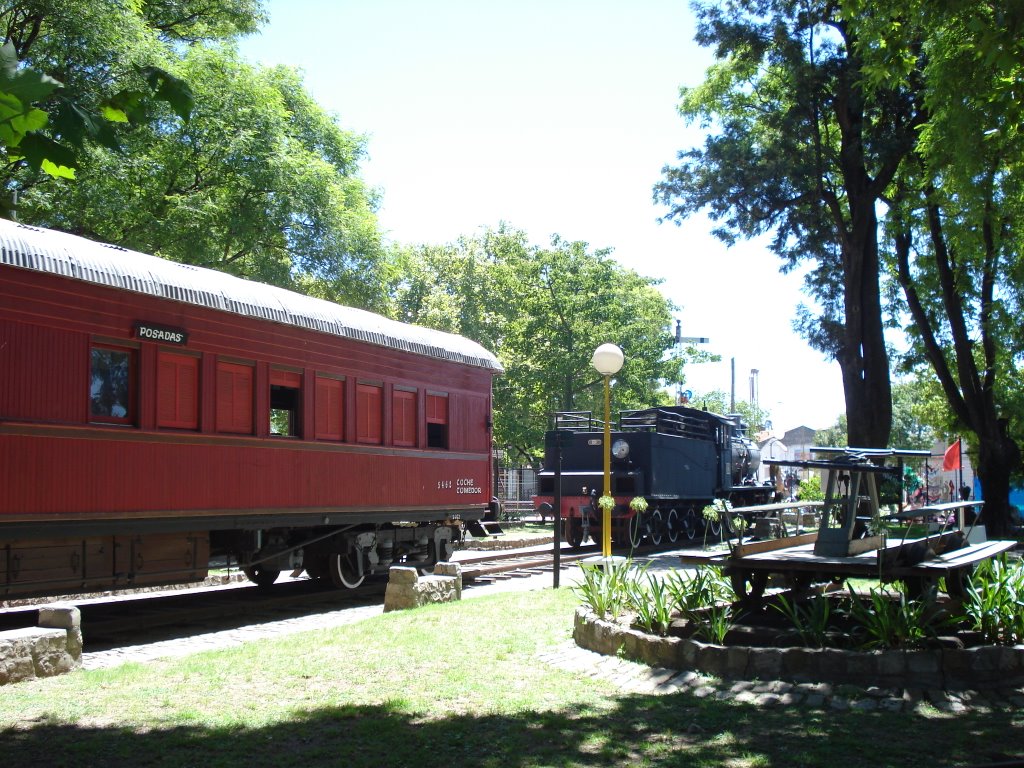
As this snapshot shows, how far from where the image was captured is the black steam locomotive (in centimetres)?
2122

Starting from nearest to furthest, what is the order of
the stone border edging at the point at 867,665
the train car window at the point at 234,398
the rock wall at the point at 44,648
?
the stone border edging at the point at 867,665 < the rock wall at the point at 44,648 < the train car window at the point at 234,398

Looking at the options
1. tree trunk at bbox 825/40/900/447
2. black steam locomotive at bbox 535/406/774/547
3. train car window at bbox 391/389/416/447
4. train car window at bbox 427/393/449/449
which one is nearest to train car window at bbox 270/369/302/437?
train car window at bbox 391/389/416/447

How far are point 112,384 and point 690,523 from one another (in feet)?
56.1

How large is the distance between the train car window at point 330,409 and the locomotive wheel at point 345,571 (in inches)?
68.7

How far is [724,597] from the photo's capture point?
8.90 meters

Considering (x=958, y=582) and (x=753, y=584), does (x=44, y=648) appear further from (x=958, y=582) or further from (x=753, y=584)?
(x=958, y=582)

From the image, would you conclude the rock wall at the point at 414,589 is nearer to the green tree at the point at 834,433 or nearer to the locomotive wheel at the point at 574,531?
the locomotive wheel at the point at 574,531

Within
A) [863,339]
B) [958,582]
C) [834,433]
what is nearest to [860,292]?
[863,339]


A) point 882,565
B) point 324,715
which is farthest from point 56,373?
point 882,565

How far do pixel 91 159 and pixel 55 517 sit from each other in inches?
352

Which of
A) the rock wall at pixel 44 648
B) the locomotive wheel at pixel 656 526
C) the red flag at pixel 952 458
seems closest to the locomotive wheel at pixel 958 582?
the rock wall at pixel 44 648

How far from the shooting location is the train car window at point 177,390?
10539 mm

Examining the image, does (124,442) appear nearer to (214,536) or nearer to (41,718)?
(214,536)

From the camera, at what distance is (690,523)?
24.6m
